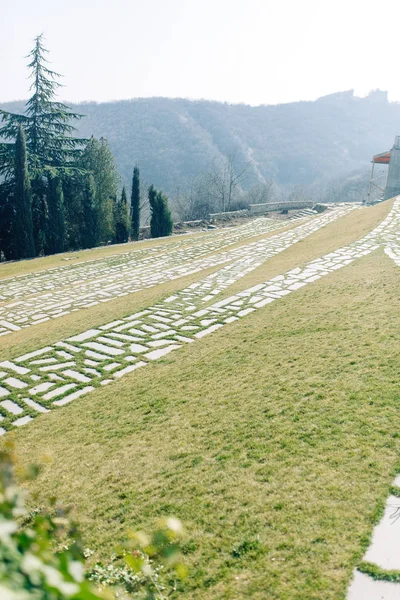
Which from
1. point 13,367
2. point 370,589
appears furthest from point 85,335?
point 370,589

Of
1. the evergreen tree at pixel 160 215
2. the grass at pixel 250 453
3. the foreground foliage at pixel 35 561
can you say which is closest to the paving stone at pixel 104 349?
the grass at pixel 250 453

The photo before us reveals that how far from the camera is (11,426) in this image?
5.21m

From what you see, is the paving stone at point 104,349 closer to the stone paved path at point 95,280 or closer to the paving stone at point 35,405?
the paving stone at point 35,405

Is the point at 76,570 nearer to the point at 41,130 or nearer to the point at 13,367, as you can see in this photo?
the point at 13,367

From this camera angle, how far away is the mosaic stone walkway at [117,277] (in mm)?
10272

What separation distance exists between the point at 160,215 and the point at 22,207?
7900mm

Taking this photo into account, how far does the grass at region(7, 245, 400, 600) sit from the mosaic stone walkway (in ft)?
16.1

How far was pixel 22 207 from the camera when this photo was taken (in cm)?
2053

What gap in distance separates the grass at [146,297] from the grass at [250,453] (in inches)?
105

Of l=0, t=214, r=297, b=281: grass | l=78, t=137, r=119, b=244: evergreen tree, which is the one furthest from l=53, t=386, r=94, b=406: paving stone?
l=78, t=137, r=119, b=244: evergreen tree

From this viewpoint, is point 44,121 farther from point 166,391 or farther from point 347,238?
point 166,391

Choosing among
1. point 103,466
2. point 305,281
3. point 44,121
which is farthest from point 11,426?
point 44,121

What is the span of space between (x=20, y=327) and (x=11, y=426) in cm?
449

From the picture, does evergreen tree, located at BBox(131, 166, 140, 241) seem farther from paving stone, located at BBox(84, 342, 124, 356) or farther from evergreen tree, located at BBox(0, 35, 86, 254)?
paving stone, located at BBox(84, 342, 124, 356)
